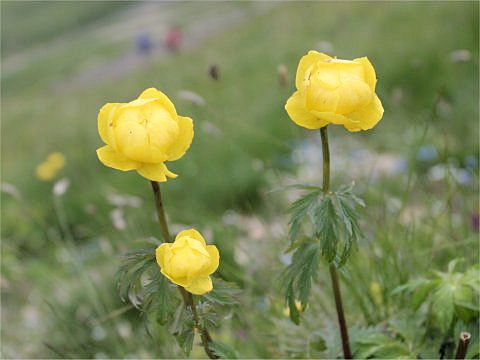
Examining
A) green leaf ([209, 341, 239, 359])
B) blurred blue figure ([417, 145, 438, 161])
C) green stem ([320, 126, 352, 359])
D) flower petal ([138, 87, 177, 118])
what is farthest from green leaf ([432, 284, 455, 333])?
blurred blue figure ([417, 145, 438, 161])

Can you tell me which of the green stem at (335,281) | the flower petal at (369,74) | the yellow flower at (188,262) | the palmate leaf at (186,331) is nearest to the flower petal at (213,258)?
the yellow flower at (188,262)

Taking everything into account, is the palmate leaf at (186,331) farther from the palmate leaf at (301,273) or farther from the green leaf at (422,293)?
the green leaf at (422,293)

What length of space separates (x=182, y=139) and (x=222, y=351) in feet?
1.25

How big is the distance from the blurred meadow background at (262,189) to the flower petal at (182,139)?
1.22ft

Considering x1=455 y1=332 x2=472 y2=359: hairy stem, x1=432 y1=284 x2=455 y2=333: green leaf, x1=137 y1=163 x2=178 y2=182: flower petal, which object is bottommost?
x1=455 y1=332 x2=472 y2=359: hairy stem

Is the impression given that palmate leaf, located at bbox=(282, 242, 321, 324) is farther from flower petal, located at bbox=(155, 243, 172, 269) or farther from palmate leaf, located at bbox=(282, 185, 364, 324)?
flower petal, located at bbox=(155, 243, 172, 269)

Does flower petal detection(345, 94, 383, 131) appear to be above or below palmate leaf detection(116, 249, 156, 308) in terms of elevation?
above

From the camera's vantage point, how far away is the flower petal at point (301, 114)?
1.03 meters

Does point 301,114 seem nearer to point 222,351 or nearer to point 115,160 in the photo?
point 115,160

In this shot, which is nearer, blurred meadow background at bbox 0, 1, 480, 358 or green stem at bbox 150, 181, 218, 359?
green stem at bbox 150, 181, 218, 359

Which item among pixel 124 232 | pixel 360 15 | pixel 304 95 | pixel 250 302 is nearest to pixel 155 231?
pixel 124 232

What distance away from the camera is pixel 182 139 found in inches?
41.6

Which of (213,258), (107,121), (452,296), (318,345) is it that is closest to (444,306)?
(452,296)

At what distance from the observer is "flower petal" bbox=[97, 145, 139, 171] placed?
102 cm
